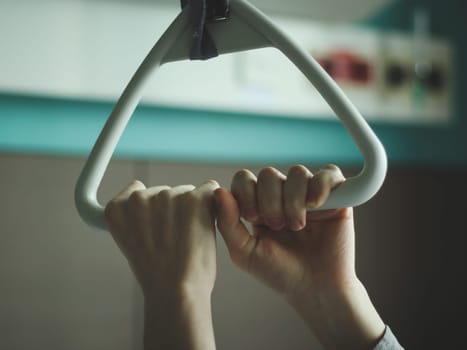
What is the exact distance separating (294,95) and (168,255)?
1377 millimetres

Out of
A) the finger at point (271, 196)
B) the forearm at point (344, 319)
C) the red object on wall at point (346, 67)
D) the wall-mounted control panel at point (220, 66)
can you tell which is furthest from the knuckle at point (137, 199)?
the red object on wall at point (346, 67)

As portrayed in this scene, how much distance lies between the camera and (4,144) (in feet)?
5.02

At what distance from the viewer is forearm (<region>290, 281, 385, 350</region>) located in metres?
0.61

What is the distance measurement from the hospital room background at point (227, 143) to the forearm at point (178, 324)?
3.15 ft

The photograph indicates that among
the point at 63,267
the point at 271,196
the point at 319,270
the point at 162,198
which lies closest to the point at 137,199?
the point at 162,198

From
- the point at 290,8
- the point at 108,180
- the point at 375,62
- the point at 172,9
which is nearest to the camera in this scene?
the point at 108,180

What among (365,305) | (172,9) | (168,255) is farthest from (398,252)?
(168,255)

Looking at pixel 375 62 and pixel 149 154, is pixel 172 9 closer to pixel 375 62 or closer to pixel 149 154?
pixel 149 154

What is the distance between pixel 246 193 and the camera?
49 centimetres

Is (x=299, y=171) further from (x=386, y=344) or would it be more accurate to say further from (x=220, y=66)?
(x=220, y=66)

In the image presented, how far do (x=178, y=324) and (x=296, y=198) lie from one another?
15 centimetres

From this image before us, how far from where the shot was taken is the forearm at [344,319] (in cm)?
61

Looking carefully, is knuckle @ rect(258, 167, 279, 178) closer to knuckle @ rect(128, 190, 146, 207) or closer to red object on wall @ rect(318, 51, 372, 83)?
knuckle @ rect(128, 190, 146, 207)

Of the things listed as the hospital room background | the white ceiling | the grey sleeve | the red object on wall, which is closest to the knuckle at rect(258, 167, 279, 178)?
the grey sleeve
